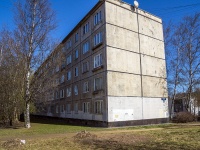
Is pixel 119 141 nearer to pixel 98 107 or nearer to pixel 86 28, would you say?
pixel 98 107

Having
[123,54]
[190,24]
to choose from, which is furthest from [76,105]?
[190,24]

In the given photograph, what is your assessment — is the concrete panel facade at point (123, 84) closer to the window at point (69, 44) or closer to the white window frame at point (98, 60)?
the white window frame at point (98, 60)

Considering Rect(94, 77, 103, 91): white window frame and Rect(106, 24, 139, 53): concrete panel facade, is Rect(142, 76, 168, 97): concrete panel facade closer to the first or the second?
Rect(106, 24, 139, 53): concrete panel facade

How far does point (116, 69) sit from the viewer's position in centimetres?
2306

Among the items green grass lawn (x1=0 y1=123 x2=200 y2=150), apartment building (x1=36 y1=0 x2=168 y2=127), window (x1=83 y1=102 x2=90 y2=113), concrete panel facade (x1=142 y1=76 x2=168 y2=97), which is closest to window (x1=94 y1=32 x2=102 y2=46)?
apartment building (x1=36 y1=0 x2=168 y2=127)

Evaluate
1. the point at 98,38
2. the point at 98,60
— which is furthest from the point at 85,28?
the point at 98,60

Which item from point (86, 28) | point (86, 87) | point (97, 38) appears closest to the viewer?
point (97, 38)

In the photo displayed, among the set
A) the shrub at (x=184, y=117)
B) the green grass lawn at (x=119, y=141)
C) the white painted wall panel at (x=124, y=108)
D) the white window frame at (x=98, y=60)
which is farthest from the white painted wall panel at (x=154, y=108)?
the green grass lawn at (x=119, y=141)

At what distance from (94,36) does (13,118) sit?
43.5 feet

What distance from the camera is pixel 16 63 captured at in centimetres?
2105

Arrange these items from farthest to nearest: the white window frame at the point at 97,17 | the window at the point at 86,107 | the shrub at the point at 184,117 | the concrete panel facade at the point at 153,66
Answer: the window at the point at 86,107 → the shrub at the point at 184,117 → the concrete panel facade at the point at 153,66 → the white window frame at the point at 97,17

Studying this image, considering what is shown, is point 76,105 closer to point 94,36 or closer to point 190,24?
point 94,36

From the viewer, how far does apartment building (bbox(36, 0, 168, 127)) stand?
884 inches

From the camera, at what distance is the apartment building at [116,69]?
73.7 feet
